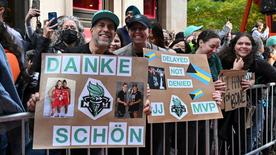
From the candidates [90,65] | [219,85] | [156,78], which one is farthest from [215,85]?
[90,65]

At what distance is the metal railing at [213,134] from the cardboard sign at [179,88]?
15 centimetres

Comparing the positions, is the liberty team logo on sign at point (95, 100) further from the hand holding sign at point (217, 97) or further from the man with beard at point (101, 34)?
the hand holding sign at point (217, 97)

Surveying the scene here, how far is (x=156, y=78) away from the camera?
4.08 meters

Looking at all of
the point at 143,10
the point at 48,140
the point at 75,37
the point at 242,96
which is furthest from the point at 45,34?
the point at 143,10

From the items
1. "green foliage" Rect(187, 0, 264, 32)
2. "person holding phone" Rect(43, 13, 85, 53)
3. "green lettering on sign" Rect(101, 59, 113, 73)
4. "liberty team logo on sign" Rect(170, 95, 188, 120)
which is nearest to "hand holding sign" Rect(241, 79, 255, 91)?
"liberty team logo on sign" Rect(170, 95, 188, 120)

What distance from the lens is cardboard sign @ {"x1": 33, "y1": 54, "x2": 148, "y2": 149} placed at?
3279 millimetres

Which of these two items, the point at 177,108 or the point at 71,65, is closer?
the point at 71,65

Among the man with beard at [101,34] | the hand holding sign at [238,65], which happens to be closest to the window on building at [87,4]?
the hand holding sign at [238,65]

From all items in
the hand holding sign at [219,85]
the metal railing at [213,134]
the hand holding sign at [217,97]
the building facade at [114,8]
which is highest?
the building facade at [114,8]

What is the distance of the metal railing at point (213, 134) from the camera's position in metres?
4.32

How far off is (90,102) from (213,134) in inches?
78.5

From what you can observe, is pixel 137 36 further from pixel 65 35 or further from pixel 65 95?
pixel 65 95

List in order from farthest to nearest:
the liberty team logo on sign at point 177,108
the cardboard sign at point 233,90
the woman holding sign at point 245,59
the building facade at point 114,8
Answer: the building facade at point 114,8 → the woman holding sign at point 245,59 → the cardboard sign at point 233,90 → the liberty team logo on sign at point 177,108

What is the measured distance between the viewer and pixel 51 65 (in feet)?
10.9
